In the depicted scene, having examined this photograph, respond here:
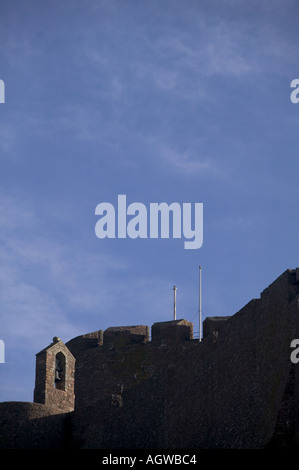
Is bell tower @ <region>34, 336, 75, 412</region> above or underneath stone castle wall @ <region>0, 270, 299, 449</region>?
above

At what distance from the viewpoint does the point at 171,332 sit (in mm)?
57812

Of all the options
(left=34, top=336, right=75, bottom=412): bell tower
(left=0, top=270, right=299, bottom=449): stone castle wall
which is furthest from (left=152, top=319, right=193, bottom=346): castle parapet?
(left=0, top=270, right=299, bottom=449): stone castle wall

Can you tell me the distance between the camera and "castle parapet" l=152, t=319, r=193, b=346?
57656 mm

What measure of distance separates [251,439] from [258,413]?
78 cm

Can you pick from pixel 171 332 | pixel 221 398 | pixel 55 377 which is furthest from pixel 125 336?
pixel 221 398

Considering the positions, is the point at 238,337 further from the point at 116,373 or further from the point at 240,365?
the point at 116,373

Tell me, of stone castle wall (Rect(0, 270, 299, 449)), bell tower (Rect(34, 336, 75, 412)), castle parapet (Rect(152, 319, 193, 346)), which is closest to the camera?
stone castle wall (Rect(0, 270, 299, 449))

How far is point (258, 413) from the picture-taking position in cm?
3919

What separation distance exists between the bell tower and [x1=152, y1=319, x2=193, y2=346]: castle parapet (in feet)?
22.4

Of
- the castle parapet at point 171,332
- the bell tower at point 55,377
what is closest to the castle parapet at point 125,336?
the castle parapet at point 171,332

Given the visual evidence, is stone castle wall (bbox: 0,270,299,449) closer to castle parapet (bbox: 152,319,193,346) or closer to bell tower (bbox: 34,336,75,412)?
bell tower (bbox: 34,336,75,412)

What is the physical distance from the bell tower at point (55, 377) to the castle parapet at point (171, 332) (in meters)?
6.82

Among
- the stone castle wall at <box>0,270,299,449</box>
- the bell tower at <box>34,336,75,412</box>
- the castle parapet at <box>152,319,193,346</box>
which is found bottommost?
the stone castle wall at <box>0,270,299,449</box>
